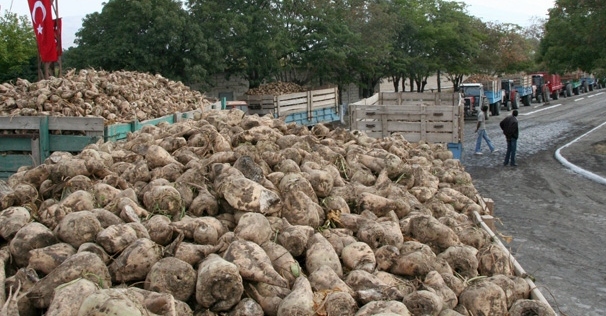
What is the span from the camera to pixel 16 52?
28406 mm

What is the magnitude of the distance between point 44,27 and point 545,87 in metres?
34.8

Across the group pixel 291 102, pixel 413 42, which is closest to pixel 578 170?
pixel 291 102

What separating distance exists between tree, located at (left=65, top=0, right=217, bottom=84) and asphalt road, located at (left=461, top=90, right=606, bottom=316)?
10.7 meters

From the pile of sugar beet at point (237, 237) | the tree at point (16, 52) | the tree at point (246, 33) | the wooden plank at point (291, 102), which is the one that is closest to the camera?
the pile of sugar beet at point (237, 237)

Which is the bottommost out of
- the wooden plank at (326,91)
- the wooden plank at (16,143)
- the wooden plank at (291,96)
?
the wooden plank at (16,143)

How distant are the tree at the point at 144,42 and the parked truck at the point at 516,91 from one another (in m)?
18.3

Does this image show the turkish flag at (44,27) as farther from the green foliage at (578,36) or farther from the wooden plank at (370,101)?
the green foliage at (578,36)

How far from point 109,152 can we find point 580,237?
743 cm

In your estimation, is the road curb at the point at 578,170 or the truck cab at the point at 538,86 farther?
the truck cab at the point at 538,86

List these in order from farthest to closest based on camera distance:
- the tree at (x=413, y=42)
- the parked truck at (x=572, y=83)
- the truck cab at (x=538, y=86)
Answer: the parked truck at (x=572, y=83), the truck cab at (x=538, y=86), the tree at (x=413, y=42)

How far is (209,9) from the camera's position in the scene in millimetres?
23891

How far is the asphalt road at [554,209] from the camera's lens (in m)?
7.45

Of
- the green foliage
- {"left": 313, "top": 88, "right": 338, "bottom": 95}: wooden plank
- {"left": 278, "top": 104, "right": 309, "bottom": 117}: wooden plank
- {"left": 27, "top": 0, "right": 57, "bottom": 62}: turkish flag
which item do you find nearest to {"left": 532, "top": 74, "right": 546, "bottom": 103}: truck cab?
the green foliage

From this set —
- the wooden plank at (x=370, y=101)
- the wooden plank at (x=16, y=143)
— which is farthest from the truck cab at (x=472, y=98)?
the wooden plank at (x=16, y=143)
